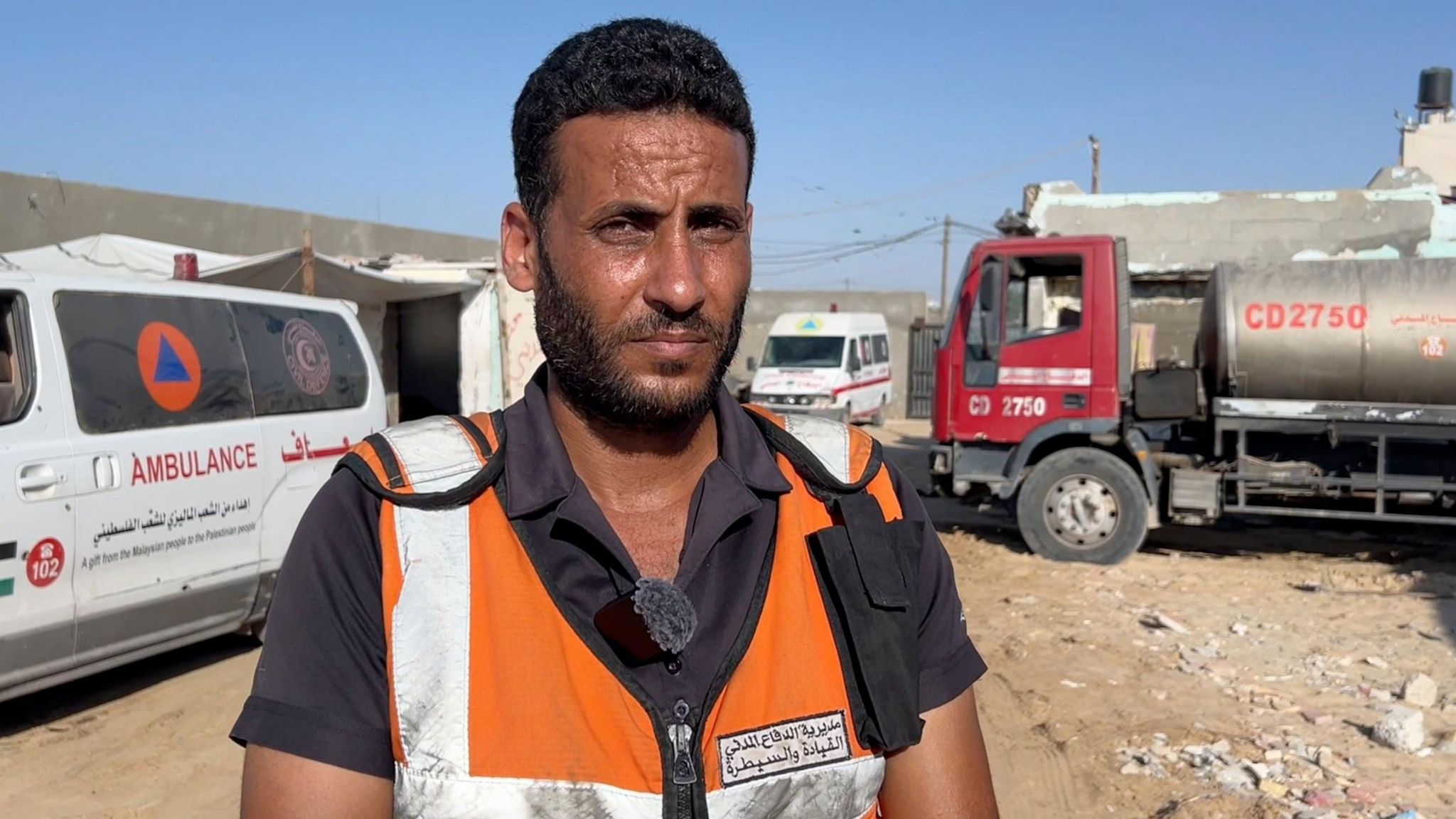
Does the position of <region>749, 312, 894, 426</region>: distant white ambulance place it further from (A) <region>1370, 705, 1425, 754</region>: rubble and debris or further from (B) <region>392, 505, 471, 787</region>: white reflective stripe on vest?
(B) <region>392, 505, 471, 787</region>: white reflective stripe on vest

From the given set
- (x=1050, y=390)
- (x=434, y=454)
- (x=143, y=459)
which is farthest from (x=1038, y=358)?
(x=434, y=454)

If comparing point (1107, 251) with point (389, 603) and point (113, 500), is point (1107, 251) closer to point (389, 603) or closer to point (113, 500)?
point (113, 500)

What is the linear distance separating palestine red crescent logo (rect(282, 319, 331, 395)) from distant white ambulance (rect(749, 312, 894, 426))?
12.1 metres

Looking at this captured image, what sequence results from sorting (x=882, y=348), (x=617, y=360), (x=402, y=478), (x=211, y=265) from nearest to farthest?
(x=402, y=478)
(x=617, y=360)
(x=211, y=265)
(x=882, y=348)

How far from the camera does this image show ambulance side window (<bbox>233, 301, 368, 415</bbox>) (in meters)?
5.64

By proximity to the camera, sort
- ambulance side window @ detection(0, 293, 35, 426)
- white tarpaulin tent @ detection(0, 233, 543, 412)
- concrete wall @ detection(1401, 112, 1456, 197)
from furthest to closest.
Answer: concrete wall @ detection(1401, 112, 1456, 197)
white tarpaulin tent @ detection(0, 233, 543, 412)
ambulance side window @ detection(0, 293, 35, 426)

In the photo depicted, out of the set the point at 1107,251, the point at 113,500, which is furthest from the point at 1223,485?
the point at 113,500

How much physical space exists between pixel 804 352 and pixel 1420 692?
559 inches

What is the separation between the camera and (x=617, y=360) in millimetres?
1521

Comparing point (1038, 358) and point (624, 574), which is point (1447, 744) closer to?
point (1038, 358)

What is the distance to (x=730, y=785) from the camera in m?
1.34

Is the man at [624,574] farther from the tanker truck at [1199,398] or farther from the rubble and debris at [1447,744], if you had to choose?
the tanker truck at [1199,398]

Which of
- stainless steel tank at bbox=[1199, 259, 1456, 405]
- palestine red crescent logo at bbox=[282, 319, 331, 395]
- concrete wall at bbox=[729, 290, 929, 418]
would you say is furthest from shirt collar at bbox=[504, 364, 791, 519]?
concrete wall at bbox=[729, 290, 929, 418]

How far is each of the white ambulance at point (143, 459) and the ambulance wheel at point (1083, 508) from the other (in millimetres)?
5385
